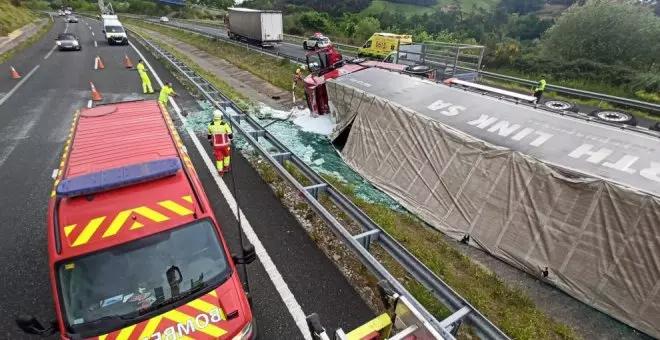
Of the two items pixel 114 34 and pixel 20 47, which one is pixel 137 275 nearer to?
pixel 114 34

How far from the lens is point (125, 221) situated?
3.65m

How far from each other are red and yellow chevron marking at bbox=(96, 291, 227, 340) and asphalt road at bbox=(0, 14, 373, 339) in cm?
111

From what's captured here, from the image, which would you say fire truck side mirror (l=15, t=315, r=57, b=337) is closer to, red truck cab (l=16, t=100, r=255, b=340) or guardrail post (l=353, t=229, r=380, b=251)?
red truck cab (l=16, t=100, r=255, b=340)

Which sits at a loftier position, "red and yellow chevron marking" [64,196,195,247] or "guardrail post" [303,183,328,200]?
"red and yellow chevron marking" [64,196,195,247]

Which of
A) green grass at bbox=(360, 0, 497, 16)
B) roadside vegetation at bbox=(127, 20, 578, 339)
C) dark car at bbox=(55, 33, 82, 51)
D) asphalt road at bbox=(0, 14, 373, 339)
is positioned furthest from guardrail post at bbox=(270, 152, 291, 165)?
green grass at bbox=(360, 0, 497, 16)

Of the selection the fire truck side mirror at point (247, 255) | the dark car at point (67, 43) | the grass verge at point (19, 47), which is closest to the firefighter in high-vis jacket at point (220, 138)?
the fire truck side mirror at point (247, 255)

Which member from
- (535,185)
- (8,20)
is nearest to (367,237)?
(535,185)

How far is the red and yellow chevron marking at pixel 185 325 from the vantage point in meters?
3.31

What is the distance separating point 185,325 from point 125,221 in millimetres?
1269

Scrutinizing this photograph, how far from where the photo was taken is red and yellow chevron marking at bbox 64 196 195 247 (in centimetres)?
349

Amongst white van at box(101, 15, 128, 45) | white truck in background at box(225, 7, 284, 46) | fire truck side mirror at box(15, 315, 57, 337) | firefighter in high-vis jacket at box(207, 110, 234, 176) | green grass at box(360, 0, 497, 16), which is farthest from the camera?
green grass at box(360, 0, 497, 16)

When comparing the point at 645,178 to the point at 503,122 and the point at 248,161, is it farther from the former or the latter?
the point at 248,161

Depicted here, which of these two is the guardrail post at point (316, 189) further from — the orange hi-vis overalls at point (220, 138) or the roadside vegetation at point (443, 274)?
the orange hi-vis overalls at point (220, 138)

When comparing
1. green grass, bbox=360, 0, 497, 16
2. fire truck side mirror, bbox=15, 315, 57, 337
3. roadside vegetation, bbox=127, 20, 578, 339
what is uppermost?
green grass, bbox=360, 0, 497, 16
